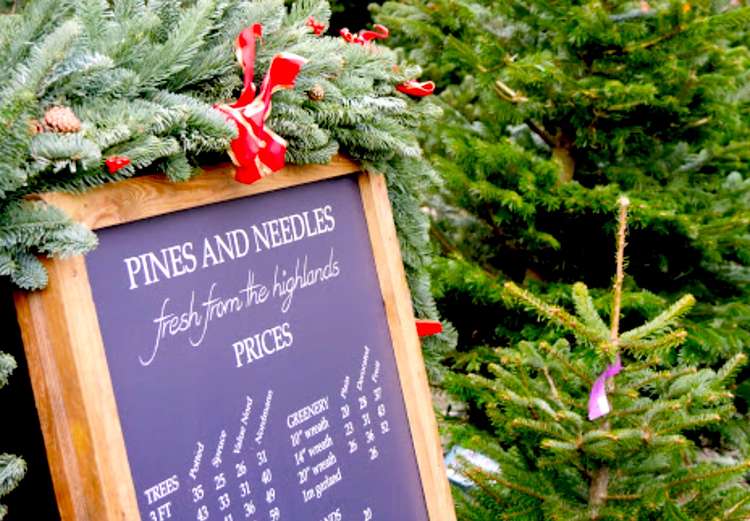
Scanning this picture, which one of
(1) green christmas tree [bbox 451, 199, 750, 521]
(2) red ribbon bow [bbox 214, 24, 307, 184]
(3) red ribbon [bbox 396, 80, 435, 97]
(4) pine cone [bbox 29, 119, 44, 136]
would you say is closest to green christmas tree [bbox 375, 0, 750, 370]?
(1) green christmas tree [bbox 451, 199, 750, 521]

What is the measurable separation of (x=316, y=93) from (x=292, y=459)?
32.1 inches

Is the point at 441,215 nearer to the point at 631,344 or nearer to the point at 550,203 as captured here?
the point at 550,203

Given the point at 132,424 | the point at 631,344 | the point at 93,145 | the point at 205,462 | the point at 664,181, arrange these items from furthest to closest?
the point at 664,181 → the point at 631,344 → the point at 205,462 → the point at 132,424 → the point at 93,145

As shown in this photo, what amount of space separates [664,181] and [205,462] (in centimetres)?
271

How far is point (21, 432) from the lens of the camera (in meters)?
1.66

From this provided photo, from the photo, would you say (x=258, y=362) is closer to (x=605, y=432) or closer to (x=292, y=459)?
(x=292, y=459)

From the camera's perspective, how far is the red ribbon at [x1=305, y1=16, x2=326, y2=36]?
213cm

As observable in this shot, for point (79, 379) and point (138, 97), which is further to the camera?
point (138, 97)

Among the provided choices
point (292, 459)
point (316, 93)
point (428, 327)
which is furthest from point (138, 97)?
point (428, 327)

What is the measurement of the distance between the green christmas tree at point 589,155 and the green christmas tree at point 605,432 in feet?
2.99

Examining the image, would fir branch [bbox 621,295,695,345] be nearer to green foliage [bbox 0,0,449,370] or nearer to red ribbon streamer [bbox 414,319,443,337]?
red ribbon streamer [bbox 414,319,443,337]

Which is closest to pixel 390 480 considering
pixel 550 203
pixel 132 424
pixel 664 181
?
pixel 132 424

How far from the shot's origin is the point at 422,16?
153 inches

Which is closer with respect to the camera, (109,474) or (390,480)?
(109,474)
